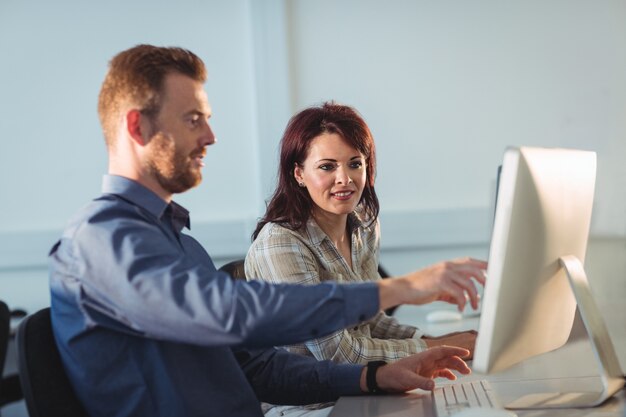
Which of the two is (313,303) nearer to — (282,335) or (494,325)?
(282,335)

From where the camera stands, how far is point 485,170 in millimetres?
4129

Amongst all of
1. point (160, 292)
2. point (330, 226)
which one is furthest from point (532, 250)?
point (330, 226)

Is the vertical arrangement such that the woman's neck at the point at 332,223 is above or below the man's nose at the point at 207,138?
below

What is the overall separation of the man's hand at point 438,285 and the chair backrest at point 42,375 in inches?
18.2

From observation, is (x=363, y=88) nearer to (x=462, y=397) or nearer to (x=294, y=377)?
(x=294, y=377)

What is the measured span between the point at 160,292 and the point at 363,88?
3.09 m

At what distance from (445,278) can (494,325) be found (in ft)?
0.29

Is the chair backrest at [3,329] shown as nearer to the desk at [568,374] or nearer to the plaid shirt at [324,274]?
the plaid shirt at [324,274]

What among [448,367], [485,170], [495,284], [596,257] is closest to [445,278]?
[495,284]

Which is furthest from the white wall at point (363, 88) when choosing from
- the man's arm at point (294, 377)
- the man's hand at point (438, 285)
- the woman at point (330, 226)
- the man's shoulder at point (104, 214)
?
the man's hand at point (438, 285)

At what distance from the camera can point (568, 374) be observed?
162 cm

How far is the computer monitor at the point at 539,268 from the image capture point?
1130mm

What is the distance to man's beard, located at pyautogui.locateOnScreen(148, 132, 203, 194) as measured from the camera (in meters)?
1.32

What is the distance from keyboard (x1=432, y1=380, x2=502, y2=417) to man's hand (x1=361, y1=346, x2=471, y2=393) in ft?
0.09
